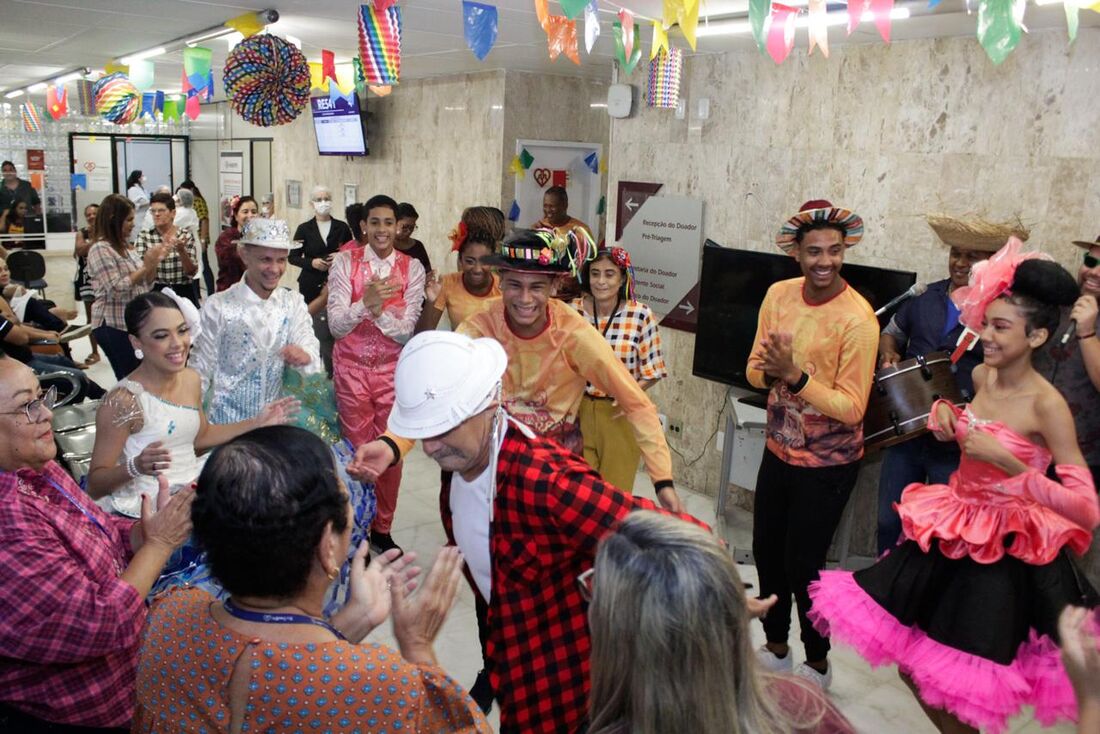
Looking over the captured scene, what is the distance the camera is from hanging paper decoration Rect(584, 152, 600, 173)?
8398 millimetres

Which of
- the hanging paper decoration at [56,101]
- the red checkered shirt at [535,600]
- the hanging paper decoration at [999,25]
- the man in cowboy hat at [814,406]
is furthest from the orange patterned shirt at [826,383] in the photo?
the hanging paper decoration at [56,101]

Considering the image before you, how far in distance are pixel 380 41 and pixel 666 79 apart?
1694 millimetres

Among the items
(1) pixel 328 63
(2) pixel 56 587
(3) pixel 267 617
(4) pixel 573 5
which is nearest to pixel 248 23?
(1) pixel 328 63

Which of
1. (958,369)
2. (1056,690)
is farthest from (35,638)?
(958,369)

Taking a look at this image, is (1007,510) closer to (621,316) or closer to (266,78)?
(621,316)

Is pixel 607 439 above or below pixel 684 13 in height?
below

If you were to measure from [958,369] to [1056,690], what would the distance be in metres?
A: 1.62

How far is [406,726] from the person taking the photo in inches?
55.2

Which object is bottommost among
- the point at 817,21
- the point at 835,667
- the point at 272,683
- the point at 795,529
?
the point at 835,667

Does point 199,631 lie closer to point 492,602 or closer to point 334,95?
point 492,602

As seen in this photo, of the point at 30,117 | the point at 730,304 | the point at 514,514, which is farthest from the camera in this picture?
the point at 30,117

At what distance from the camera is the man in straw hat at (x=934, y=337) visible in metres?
3.70

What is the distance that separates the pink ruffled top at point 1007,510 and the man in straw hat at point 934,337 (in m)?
0.94

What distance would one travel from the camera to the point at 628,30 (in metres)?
4.52
